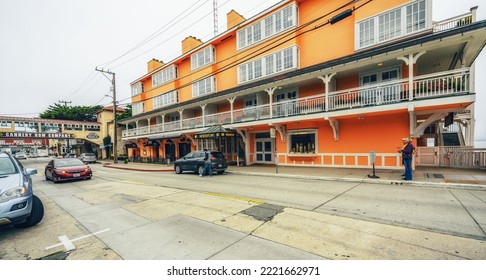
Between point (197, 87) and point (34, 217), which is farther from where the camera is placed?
point (197, 87)

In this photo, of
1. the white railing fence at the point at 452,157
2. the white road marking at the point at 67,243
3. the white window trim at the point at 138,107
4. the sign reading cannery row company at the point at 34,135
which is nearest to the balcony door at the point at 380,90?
the white railing fence at the point at 452,157

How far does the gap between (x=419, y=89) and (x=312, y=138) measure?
21.4 ft

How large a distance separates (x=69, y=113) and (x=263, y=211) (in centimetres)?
6677

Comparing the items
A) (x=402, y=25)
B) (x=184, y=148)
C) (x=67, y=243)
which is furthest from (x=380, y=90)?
(x=184, y=148)

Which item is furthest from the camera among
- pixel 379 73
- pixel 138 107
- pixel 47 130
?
pixel 47 130

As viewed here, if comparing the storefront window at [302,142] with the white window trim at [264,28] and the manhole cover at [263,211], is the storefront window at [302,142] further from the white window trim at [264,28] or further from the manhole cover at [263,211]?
the manhole cover at [263,211]

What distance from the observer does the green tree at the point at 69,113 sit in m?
53.2

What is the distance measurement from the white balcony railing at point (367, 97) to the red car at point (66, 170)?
9.54 meters

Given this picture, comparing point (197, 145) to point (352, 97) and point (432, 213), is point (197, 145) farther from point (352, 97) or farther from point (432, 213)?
point (432, 213)

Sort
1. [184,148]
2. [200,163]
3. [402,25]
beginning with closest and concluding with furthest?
[402,25], [200,163], [184,148]

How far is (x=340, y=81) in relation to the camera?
535 inches

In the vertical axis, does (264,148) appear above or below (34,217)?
above

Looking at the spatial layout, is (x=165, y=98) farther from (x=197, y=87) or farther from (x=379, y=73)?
(x=379, y=73)

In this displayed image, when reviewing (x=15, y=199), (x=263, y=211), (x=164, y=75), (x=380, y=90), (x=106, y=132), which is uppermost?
(x=164, y=75)
